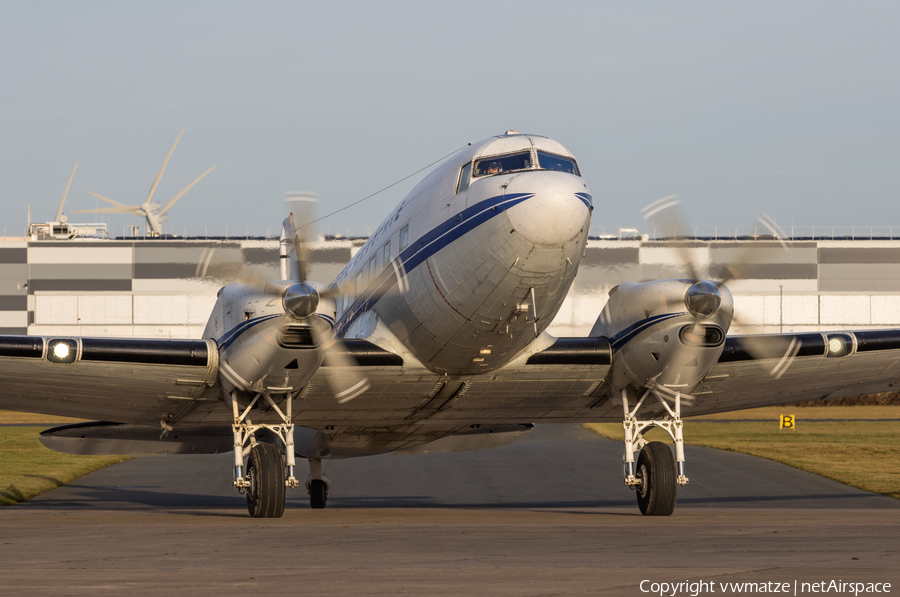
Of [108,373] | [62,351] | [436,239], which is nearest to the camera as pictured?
[436,239]

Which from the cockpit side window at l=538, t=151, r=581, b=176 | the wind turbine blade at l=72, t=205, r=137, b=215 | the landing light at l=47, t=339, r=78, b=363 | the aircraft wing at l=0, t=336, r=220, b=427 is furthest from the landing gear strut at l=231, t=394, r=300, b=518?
the wind turbine blade at l=72, t=205, r=137, b=215

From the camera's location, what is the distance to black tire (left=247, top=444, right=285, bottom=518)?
51.2 ft

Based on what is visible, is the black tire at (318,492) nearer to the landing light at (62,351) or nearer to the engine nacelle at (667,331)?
the landing light at (62,351)

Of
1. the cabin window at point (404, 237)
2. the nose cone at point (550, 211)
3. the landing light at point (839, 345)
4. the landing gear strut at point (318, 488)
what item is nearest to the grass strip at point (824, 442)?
the landing light at point (839, 345)

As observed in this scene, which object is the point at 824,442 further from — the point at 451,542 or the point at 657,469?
the point at 451,542

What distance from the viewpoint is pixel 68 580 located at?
8727 mm

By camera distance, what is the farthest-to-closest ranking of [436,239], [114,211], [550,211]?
1. [114,211]
2. [436,239]
3. [550,211]

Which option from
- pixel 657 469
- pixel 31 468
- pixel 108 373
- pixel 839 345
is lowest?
pixel 31 468

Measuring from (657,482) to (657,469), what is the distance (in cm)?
22

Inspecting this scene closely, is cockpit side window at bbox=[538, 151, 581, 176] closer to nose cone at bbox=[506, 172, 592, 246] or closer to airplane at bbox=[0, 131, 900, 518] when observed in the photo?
airplane at bbox=[0, 131, 900, 518]

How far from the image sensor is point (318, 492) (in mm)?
21094

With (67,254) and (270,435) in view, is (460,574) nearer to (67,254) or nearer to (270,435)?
(270,435)

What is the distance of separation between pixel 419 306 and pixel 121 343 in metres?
4.94

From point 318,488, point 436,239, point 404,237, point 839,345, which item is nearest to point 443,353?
point 436,239
